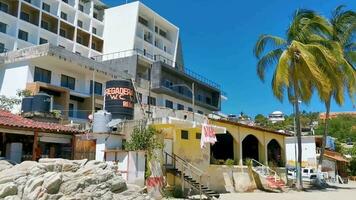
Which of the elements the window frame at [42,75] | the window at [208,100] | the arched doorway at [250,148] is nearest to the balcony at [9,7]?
the window frame at [42,75]

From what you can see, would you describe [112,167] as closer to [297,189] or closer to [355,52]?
[297,189]

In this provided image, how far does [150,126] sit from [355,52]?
74.5ft

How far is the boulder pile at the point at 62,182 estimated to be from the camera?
15.7 metres

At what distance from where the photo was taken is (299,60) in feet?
104

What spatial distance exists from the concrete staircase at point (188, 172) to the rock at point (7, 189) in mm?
9712

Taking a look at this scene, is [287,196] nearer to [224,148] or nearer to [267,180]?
[267,180]

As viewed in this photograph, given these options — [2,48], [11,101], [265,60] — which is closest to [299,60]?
[265,60]

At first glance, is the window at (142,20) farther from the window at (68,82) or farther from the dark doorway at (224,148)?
the dark doorway at (224,148)

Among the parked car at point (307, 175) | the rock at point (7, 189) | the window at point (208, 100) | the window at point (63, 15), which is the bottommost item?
the parked car at point (307, 175)

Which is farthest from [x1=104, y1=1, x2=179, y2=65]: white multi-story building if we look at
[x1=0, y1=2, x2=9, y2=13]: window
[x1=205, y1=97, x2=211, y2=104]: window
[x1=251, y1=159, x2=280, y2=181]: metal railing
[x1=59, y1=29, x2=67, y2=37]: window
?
[x1=251, y1=159, x2=280, y2=181]: metal railing

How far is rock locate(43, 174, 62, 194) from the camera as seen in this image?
1591 centimetres

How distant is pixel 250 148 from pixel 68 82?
66.6 ft

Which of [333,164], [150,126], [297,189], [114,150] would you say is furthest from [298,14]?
[333,164]

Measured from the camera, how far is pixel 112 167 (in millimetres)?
19438
